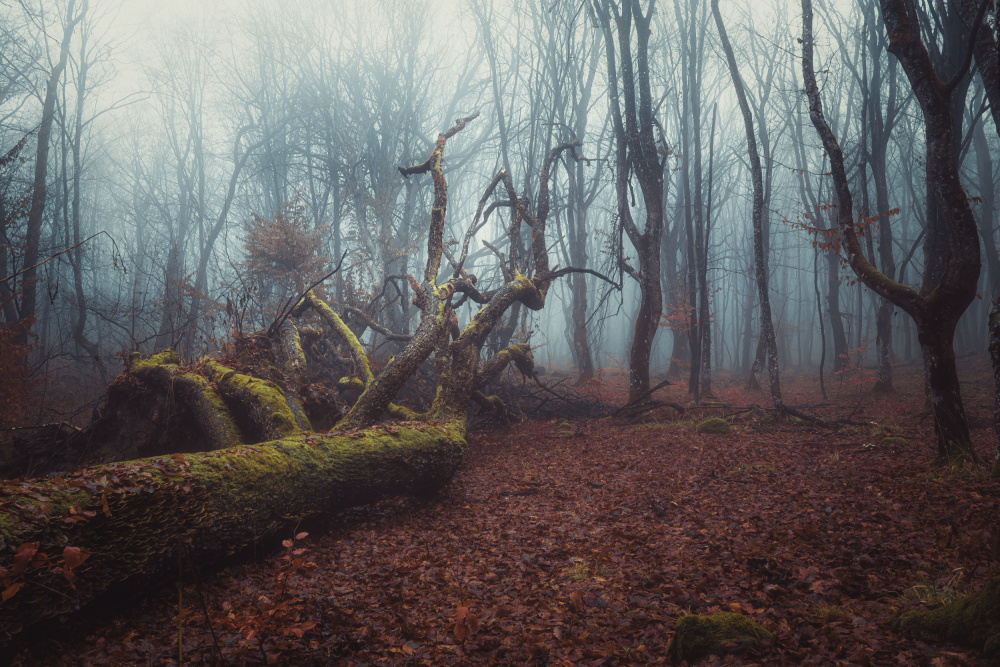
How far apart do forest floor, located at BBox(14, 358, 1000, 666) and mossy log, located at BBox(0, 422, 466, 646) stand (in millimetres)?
238

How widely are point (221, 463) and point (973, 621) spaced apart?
515 cm

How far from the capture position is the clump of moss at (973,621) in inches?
85.4

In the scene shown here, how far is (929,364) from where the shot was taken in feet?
17.5

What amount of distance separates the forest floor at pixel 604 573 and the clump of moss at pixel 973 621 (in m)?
0.09

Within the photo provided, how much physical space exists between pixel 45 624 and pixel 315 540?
2041 millimetres

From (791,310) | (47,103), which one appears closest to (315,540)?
(47,103)

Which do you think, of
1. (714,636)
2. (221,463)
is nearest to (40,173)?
(221,463)

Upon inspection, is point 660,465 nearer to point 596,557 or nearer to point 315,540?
point 596,557

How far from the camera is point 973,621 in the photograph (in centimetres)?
228

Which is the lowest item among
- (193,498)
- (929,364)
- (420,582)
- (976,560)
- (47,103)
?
(420,582)

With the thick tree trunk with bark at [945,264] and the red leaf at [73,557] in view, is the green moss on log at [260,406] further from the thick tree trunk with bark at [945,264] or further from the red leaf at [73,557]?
the thick tree trunk with bark at [945,264]

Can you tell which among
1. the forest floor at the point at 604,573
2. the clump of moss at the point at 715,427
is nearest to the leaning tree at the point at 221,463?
the forest floor at the point at 604,573

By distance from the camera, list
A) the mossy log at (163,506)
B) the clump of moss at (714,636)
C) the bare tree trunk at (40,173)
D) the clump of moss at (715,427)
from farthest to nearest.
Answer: the bare tree trunk at (40,173)
the clump of moss at (715,427)
the mossy log at (163,506)
the clump of moss at (714,636)

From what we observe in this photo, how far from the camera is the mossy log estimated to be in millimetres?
2682
